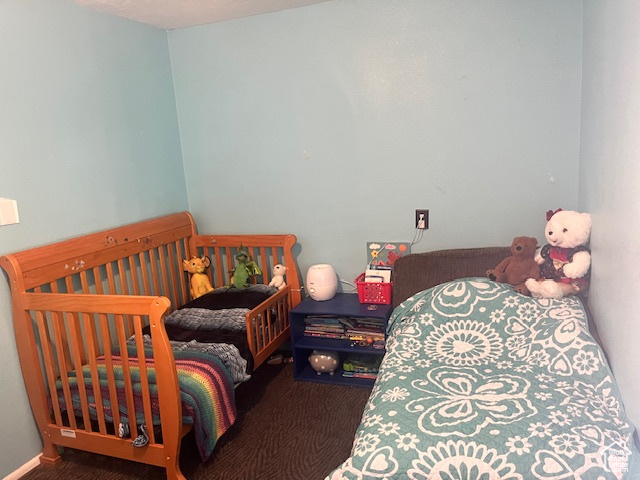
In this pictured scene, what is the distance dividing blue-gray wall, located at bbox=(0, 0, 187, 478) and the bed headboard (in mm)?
1539

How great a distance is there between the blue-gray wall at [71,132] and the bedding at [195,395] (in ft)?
1.19

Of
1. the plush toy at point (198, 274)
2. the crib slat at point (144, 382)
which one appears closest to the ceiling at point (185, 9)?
the plush toy at point (198, 274)

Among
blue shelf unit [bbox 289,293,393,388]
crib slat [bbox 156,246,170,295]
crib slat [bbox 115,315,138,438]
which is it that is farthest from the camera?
crib slat [bbox 156,246,170,295]

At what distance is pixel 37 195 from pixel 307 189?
1.42m

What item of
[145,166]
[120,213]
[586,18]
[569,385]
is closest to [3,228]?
[120,213]

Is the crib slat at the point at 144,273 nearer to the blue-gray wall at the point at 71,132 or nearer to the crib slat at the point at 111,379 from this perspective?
the blue-gray wall at the point at 71,132

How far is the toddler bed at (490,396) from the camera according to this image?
1326 millimetres

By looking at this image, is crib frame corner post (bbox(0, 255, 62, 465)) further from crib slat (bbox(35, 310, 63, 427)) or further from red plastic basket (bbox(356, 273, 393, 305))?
red plastic basket (bbox(356, 273, 393, 305))

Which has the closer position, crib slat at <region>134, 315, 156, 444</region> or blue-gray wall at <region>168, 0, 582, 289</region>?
crib slat at <region>134, 315, 156, 444</region>

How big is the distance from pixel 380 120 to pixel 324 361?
55.6 inches

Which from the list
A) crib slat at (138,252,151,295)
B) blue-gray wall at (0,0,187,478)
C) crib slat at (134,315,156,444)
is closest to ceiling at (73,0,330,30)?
blue-gray wall at (0,0,187,478)

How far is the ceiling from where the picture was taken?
238 centimetres

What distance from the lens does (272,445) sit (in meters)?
2.13

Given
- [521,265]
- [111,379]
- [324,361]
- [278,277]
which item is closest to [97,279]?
[111,379]
